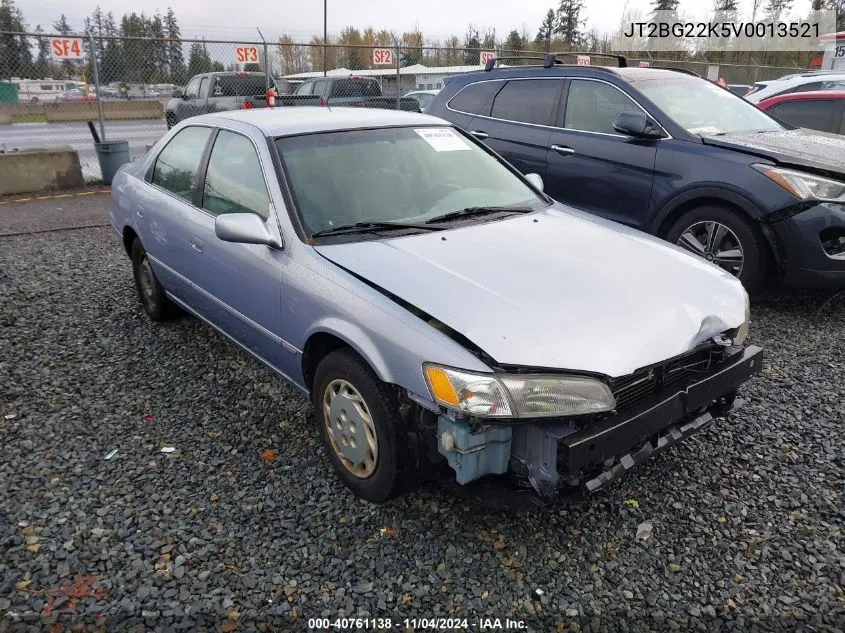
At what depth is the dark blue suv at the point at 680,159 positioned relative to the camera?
4438 millimetres

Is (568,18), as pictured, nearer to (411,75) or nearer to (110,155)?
(411,75)

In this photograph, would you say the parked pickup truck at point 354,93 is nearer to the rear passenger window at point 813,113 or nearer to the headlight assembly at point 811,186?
the rear passenger window at point 813,113

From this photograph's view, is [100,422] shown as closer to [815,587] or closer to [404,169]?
[404,169]

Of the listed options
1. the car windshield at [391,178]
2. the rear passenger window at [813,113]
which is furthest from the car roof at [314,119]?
the rear passenger window at [813,113]

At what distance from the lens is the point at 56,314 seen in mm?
4867

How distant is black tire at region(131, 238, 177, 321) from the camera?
→ 4500mm

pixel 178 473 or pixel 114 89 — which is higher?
pixel 114 89

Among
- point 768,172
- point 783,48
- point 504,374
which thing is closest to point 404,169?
point 504,374

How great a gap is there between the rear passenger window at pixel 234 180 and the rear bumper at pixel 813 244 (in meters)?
3.61

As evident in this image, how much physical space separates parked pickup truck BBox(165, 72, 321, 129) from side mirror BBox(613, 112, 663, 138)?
9519 millimetres

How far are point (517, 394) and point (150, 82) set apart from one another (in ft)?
53.7

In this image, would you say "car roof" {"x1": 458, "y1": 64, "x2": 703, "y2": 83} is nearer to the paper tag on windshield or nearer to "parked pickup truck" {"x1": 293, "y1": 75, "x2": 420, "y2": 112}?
the paper tag on windshield

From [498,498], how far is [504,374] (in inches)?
20.3

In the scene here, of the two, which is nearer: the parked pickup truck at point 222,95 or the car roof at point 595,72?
the car roof at point 595,72
